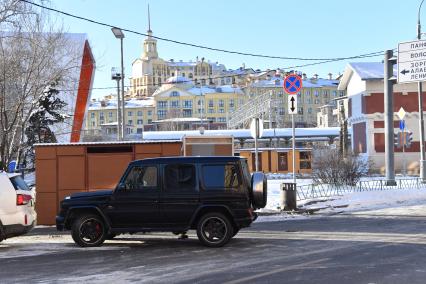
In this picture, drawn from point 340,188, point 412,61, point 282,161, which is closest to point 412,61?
point 412,61

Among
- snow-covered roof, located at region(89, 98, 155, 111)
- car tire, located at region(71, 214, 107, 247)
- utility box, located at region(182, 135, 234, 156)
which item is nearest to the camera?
car tire, located at region(71, 214, 107, 247)

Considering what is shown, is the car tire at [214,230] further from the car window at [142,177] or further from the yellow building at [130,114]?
the yellow building at [130,114]

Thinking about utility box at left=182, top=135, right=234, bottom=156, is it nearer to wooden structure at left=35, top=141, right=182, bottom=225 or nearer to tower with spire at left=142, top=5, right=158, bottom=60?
wooden structure at left=35, top=141, right=182, bottom=225

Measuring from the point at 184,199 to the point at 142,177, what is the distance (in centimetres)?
96

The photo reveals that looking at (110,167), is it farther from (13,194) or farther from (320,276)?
(320,276)

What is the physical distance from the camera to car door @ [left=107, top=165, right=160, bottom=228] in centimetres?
1065

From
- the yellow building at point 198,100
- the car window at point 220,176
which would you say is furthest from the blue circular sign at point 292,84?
the yellow building at point 198,100

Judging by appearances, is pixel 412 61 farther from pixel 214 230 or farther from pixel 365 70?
pixel 365 70

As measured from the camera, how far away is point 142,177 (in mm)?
10781

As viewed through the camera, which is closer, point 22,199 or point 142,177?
point 142,177

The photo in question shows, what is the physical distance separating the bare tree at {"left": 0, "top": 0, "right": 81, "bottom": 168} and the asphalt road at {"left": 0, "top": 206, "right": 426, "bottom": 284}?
6571 millimetres

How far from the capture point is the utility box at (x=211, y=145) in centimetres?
1680

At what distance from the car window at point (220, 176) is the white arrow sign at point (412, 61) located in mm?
12809

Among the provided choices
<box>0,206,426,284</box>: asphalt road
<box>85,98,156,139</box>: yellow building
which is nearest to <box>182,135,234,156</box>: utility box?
<box>0,206,426,284</box>: asphalt road
